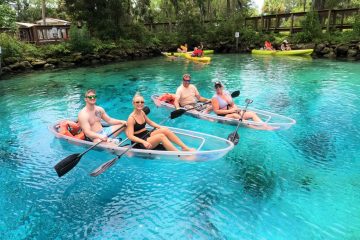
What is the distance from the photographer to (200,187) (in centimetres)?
635

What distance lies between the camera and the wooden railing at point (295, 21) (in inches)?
1112

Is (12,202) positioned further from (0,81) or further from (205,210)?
(0,81)

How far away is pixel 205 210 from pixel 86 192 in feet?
8.25

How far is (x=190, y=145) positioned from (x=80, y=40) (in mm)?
22264

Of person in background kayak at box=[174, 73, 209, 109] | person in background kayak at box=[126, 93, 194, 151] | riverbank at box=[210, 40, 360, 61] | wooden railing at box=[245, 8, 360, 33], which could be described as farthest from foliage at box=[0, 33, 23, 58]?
wooden railing at box=[245, 8, 360, 33]

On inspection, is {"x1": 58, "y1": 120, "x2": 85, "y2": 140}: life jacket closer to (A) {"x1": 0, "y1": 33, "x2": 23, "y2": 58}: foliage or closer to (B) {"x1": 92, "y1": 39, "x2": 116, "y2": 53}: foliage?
(A) {"x1": 0, "y1": 33, "x2": 23, "y2": 58}: foliage

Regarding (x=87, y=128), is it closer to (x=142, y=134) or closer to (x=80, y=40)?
(x=142, y=134)

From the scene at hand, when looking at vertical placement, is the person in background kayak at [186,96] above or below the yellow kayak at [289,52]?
below

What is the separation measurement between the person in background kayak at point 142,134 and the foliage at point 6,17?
21.8 metres

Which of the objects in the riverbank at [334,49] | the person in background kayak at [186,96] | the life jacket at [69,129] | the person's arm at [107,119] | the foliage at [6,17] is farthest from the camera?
the riverbank at [334,49]

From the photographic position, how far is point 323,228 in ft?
16.5

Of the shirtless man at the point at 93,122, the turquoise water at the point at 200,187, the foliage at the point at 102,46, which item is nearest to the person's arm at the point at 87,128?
the shirtless man at the point at 93,122

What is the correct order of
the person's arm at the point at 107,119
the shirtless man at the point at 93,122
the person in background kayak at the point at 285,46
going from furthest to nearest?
the person in background kayak at the point at 285,46 → the person's arm at the point at 107,119 → the shirtless man at the point at 93,122

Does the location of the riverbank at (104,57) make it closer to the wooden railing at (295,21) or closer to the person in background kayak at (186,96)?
the wooden railing at (295,21)
